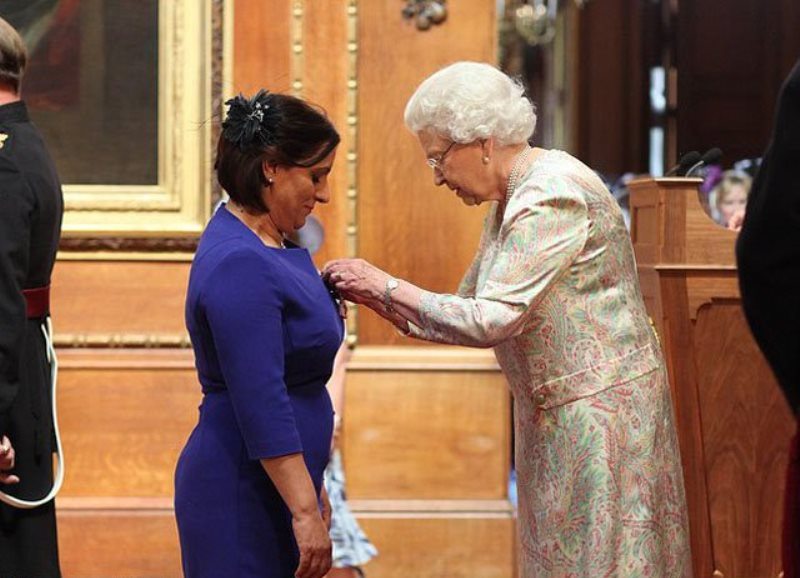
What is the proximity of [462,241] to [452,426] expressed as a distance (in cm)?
69

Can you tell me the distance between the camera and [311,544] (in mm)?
3002

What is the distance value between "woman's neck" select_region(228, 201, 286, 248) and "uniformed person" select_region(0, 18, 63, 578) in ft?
2.30

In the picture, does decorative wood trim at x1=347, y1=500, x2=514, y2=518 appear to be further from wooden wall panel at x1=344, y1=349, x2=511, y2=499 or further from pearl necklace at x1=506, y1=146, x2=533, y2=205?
pearl necklace at x1=506, y1=146, x2=533, y2=205

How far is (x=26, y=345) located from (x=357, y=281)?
0.98 m

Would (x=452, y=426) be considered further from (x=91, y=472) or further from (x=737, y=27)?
(x=737, y=27)

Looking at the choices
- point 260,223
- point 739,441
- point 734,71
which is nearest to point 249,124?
point 260,223

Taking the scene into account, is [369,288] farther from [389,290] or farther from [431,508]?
[431,508]

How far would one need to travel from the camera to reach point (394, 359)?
18.6ft

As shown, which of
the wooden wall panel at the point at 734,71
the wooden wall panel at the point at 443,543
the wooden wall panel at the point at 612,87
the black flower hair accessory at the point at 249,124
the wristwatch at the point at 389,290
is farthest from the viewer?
the wooden wall panel at the point at 612,87

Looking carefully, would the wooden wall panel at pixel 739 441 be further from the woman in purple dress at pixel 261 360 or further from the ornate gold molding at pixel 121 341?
the ornate gold molding at pixel 121 341

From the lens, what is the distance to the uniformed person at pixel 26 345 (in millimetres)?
3592

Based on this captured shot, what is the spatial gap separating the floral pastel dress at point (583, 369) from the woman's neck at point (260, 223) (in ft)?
1.31

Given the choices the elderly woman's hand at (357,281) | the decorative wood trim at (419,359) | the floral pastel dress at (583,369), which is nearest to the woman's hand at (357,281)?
the elderly woman's hand at (357,281)

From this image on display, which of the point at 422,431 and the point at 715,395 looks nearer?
the point at 715,395
